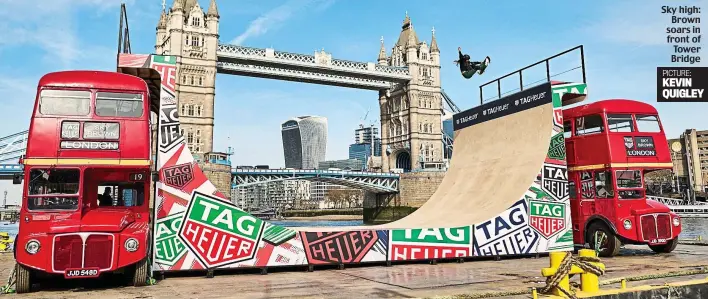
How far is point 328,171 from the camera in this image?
8825 cm

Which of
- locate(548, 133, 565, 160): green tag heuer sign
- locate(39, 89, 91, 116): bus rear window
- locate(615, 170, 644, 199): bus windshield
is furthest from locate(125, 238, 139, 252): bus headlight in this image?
locate(615, 170, 644, 199): bus windshield

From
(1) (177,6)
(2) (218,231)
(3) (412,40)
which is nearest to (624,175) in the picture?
(2) (218,231)

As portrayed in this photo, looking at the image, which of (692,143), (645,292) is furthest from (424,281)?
(692,143)

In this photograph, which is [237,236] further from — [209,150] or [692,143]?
[692,143]

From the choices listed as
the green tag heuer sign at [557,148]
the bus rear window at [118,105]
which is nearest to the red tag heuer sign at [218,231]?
the bus rear window at [118,105]

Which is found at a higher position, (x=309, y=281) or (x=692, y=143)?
(x=692, y=143)

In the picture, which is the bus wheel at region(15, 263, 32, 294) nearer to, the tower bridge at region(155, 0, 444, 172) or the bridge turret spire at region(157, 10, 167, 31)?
the tower bridge at region(155, 0, 444, 172)

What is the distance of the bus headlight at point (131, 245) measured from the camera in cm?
1041

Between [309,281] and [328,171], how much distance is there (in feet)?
253

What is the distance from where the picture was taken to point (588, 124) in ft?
53.1

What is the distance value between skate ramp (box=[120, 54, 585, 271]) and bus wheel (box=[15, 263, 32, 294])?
2.63 metres

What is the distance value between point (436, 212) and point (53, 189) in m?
11.7

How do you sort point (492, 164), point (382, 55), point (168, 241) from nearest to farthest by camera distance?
point (168, 241) < point (492, 164) < point (382, 55)

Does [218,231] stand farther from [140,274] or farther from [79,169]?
[79,169]
